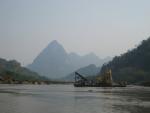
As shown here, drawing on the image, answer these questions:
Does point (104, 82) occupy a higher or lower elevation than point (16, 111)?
higher

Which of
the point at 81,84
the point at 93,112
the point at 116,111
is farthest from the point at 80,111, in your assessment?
the point at 81,84

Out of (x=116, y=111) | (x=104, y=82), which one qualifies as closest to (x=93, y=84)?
(x=104, y=82)

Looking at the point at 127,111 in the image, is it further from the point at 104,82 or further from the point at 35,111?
the point at 104,82

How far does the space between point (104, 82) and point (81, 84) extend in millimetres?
13300

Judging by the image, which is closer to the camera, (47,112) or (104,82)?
(47,112)

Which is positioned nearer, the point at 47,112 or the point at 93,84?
the point at 47,112

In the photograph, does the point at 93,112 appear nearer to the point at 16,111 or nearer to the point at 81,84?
the point at 16,111

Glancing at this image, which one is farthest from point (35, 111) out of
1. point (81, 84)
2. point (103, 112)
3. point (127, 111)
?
point (81, 84)

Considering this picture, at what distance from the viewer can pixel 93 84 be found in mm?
199875

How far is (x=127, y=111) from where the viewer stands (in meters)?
50.9

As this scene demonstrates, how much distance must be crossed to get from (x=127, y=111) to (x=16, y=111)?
53.5 feet

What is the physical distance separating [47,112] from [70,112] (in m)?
3.27

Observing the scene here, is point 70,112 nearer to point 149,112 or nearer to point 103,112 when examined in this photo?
point 103,112

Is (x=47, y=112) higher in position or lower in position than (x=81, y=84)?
lower
